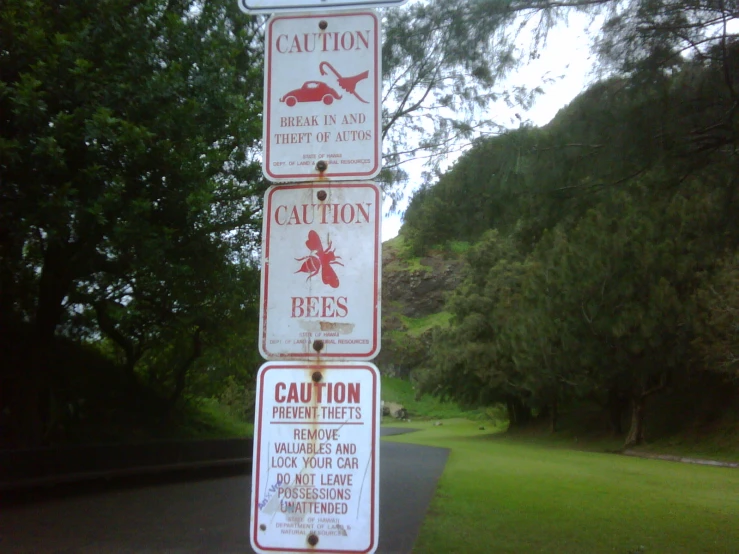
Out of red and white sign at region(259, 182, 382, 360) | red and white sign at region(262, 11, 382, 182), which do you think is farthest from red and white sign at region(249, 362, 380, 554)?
red and white sign at region(262, 11, 382, 182)

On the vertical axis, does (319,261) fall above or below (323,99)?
below

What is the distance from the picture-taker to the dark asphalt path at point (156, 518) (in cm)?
848

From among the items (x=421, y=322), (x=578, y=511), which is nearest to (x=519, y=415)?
(x=421, y=322)

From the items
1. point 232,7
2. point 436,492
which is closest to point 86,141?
point 232,7

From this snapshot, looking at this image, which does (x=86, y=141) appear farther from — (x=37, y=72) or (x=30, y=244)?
(x=30, y=244)

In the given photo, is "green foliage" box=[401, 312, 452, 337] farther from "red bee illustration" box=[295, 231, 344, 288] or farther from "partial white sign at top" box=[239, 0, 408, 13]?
"red bee illustration" box=[295, 231, 344, 288]

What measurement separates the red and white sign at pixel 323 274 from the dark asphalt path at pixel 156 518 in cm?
684

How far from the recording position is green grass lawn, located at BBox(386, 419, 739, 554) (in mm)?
8945

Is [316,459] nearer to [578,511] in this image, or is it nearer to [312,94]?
[312,94]

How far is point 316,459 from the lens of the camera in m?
1.77

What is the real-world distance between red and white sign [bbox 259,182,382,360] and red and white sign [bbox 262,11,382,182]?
0.08 meters

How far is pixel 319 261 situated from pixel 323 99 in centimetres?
43

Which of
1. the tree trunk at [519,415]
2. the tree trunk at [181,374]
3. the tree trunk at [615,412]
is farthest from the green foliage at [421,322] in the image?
the tree trunk at [181,374]

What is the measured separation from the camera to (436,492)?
14.0 meters
